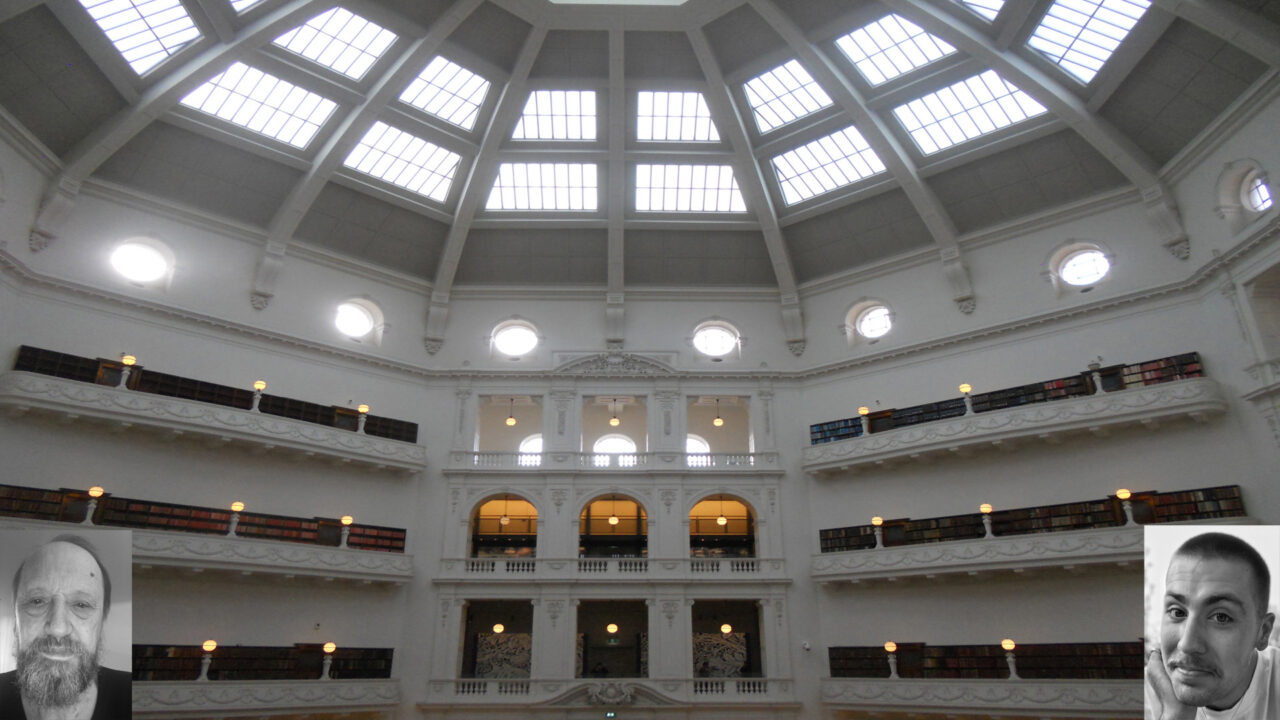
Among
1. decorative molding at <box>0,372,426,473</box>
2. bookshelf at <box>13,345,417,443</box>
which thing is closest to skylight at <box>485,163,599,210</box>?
bookshelf at <box>13,345,417,443</box>

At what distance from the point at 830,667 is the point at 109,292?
25.1 meters

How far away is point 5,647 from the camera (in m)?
7.33

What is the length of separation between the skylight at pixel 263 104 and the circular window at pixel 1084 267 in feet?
81.9

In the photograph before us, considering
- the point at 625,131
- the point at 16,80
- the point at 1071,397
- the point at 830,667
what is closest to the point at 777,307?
the point at 625,131

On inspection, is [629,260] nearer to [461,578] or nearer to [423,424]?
[423,424]

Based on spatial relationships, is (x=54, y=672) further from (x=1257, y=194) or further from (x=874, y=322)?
(x=1257, y=194)

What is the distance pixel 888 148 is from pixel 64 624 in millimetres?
25195

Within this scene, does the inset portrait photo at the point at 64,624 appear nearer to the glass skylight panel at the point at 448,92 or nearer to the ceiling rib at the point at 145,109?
the ceiling rib at the point at 145,109

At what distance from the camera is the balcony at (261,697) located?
20.5 m

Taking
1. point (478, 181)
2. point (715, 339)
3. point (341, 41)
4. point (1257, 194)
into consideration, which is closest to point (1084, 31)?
point (1257, 194)

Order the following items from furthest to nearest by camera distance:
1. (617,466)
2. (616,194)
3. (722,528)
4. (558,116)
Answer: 1. (722,528)
2. (616,194)
3. (617,466)
4. (558,116)

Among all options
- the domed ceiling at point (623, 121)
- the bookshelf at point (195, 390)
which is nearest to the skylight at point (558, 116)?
the domed ceiling at point (623, 121)

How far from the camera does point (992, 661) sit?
2278 centimetres

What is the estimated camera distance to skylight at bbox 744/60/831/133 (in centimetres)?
2650
